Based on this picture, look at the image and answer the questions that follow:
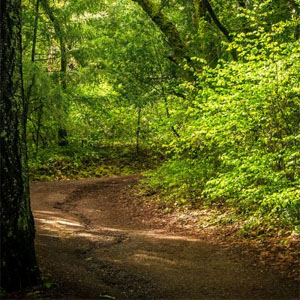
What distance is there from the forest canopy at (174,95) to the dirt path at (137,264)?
142 centimetres

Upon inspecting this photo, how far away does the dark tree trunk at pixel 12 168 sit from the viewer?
4418mm

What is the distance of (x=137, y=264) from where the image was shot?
22.2ft

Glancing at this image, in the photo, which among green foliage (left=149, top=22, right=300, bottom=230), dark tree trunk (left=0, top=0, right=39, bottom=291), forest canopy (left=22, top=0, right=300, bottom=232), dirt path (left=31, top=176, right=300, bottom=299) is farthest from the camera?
forest canopy (left=22, top=0, right=300, bottom=232)

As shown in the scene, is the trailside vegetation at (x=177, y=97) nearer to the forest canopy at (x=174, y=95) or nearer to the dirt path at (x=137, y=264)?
the forest canopy at (x=174, y=95)

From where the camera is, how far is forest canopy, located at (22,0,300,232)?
24.8 ft

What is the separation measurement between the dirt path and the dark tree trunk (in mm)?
666

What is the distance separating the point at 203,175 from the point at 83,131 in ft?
38.8

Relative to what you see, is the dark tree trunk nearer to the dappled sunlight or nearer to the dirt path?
the dirt path

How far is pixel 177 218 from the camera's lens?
422 inches

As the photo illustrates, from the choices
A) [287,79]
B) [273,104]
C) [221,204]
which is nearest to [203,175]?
[221,204]

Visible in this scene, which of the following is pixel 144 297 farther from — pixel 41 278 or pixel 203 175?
pixel 203 175

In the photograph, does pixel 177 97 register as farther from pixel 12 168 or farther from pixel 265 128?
pixel 12 168

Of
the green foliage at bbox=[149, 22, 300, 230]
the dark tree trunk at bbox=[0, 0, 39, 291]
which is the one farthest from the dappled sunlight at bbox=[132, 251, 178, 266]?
the dark tree trunk at bbox=[0, 0, 39, 291]

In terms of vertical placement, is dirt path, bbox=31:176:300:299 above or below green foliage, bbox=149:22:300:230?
below
